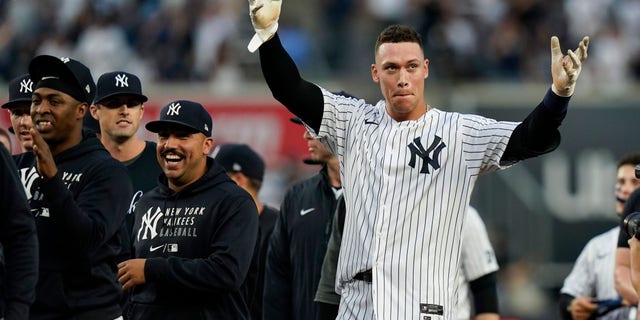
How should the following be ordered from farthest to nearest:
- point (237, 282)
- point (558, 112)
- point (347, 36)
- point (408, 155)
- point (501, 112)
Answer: point (347, 36), point (501, 112), point (237, 282), point (408, 155), point (558, 112)

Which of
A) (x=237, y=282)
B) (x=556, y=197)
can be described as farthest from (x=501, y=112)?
(x=237, y=282)

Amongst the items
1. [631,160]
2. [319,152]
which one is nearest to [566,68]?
[319,152]

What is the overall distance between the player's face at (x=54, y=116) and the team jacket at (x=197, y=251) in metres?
0.63

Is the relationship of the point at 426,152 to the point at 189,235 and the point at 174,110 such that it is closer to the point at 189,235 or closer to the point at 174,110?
the point at 189,235

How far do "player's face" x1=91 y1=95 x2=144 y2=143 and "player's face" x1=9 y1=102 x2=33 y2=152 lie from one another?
0.49m

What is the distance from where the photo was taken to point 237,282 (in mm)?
6934

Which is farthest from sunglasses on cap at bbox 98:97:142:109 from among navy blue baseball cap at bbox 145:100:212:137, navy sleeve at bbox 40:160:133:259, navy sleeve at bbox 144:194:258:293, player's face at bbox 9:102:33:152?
navy sleeve at bbox 144:194:258:293

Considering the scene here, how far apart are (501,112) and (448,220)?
12297mm

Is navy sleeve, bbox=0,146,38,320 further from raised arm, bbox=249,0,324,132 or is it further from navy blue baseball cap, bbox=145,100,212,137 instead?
navy blue baseball cap, bbox=145,100,212,137

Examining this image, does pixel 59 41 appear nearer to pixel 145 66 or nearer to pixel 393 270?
pixel 145 66

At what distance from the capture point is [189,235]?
6996 mm

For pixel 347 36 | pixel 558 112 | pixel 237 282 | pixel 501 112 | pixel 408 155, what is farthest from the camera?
pixel 347 36

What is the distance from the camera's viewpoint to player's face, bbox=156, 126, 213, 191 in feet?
23.4

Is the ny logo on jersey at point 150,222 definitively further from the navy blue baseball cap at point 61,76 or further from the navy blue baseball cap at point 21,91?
the navy blue baseball cap at point 21,91
